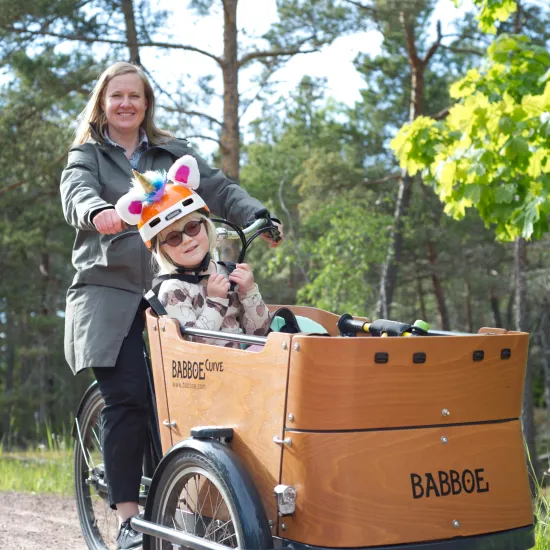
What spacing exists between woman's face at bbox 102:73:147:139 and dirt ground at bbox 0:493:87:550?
6.81ft

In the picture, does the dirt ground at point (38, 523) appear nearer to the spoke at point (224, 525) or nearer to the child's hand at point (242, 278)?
the spoke at point (224, 525)

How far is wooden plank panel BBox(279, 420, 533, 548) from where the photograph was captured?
235 cm

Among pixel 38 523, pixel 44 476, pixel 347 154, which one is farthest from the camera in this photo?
pixel 347 154

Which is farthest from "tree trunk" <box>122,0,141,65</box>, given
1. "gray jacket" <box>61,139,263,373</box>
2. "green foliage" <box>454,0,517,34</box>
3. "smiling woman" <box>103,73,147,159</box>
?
"gray jacket" <box>61,139,263,373</box>

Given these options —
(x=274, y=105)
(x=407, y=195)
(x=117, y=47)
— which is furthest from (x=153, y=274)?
(x=407, y=195)

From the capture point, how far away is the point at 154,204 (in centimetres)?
304

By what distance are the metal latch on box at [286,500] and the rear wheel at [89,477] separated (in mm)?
1777

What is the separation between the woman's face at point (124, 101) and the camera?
3492 millimetres

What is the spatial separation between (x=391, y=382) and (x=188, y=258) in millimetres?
1001

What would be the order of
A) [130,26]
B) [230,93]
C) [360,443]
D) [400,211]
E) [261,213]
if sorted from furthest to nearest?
[400,211] < [130,26] < [230,93] < [261,213] < [360,443]

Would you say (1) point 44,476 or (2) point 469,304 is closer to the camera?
(1) point 44,476

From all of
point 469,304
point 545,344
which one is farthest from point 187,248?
point 469,304

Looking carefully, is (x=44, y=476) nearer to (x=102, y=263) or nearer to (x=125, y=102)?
(x=102, y=263)

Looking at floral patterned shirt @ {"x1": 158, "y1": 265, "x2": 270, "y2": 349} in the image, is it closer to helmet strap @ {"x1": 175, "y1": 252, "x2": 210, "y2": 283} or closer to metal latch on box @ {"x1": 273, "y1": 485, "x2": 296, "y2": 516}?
helmet strap @ {"x1": 175, "y1": 252, "x2": 210, "y2": 283}
